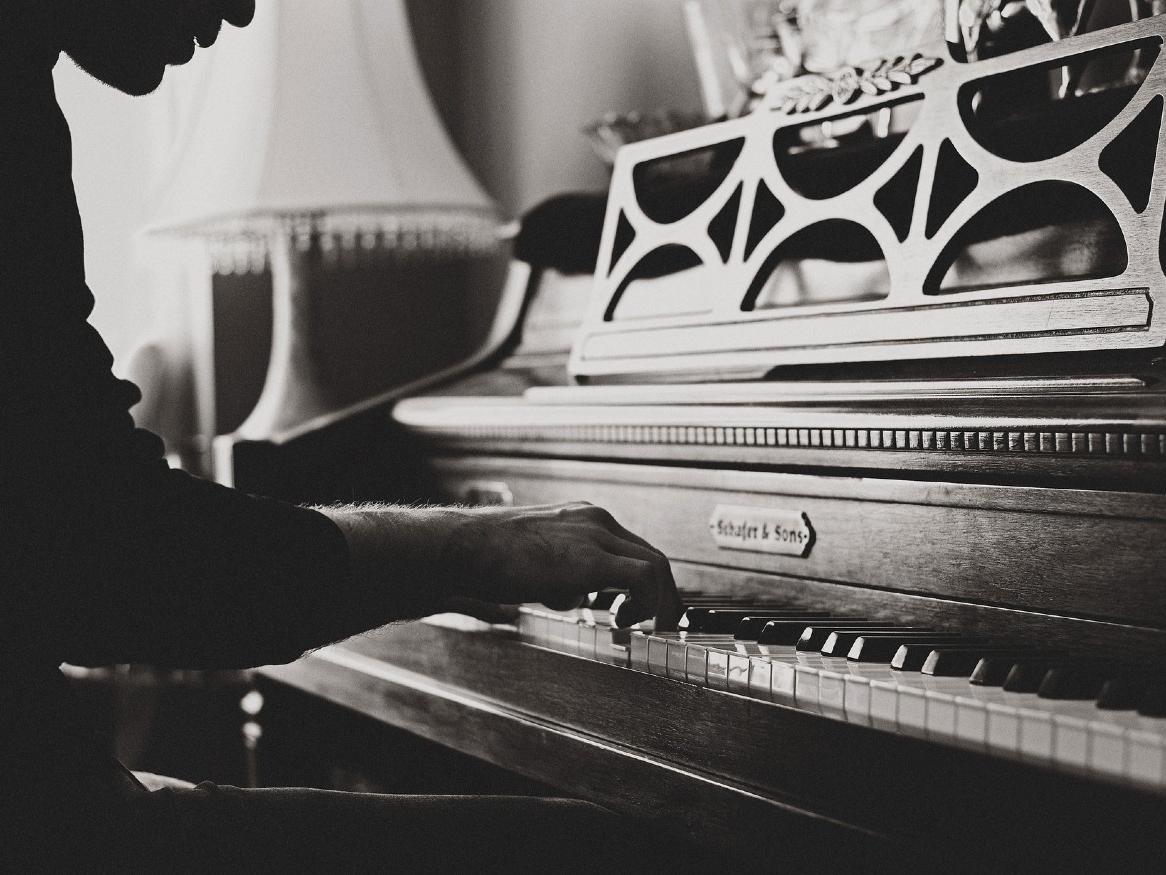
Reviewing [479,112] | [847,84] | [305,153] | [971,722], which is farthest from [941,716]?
[479,112]

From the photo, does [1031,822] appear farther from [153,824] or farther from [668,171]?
[668,171]

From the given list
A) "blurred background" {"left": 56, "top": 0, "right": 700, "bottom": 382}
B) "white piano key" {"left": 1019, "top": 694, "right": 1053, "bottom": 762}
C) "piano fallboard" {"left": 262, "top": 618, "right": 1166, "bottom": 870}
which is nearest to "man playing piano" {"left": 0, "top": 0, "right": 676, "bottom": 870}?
"piano fallboard" {"left": 262, "top": 618, "right": 1166, "bottom": 870}

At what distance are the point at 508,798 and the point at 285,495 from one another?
1053mm

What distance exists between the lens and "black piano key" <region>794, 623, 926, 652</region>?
1178mm

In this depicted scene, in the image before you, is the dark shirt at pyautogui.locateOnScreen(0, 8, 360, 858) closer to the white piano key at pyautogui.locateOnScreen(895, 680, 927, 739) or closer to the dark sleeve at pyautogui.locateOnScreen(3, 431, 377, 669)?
the dark sleeve at pyautogui.locateOnScreen(3, 431, 377, 669)

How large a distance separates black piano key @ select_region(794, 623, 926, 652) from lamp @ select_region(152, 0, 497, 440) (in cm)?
148

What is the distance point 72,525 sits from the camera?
42.1 inches

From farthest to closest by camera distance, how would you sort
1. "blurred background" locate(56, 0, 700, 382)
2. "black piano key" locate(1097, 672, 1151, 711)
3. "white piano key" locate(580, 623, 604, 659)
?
"blurred background" locate(56, 0, 700, 382)
"white piano key" locate(580, 623, 604, 659)
"black piano key" locate(1097, 672, 1151, 711)

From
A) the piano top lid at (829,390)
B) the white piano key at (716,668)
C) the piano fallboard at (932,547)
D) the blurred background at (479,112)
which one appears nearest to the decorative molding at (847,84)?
the piano top lid at (829,390)

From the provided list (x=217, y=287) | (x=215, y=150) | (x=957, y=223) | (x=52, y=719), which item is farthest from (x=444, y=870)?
(x=217, y=287)

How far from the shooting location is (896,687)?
1.00 metres

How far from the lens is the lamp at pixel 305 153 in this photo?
2.52m

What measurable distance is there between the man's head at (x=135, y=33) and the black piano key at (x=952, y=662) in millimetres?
918

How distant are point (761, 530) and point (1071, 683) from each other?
0.56 meters
